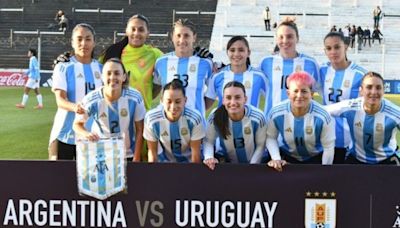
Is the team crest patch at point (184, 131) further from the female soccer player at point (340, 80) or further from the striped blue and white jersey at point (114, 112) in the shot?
the female soccer player at point (340, 80)

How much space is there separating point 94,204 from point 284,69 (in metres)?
2.36

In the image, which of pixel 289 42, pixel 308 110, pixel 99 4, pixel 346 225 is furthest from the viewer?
pixel 99 4

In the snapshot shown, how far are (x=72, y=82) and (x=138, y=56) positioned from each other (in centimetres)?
71

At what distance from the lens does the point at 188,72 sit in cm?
648

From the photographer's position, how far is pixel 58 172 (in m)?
5.12

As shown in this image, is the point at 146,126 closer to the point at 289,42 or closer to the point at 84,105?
the point at 84,105

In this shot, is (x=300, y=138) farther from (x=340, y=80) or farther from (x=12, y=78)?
(x=12, y=78)

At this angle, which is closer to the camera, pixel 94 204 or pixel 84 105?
pixel 94 204

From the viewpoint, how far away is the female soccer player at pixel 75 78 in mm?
6105

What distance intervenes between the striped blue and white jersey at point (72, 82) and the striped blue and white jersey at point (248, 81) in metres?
1.10

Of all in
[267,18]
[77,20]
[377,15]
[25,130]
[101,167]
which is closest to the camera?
[101,167]

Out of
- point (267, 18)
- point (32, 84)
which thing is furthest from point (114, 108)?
point (267, 18)

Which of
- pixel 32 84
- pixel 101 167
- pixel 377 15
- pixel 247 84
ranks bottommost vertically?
pixel 101 167

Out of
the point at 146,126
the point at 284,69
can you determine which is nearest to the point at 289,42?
the point at 284,69
